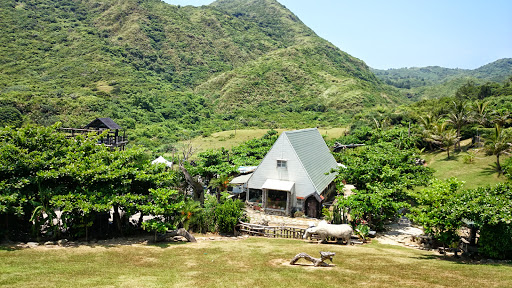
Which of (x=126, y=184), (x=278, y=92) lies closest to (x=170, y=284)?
(x=126, y=184)

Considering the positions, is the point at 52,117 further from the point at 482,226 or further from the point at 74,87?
the point at 482,226

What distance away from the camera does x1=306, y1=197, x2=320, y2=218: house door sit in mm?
25598

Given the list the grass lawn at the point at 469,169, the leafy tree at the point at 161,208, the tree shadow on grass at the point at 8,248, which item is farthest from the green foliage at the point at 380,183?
the tree shadow on grass at the point at 8,248

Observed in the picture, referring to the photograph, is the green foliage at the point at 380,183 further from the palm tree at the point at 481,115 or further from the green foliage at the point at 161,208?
the palm tree at the point at 481,115

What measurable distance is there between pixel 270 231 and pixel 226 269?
8216 millimetres

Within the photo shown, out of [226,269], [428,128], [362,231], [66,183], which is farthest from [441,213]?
[428,128]

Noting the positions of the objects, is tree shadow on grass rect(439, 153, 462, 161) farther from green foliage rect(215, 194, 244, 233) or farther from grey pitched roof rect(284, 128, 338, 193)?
green foliage rect(215, 194, 244, 233)

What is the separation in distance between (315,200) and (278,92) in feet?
308

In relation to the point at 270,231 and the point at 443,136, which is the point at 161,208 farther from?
the point at 443,136

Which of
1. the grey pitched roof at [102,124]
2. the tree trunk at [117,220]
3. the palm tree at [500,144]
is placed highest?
the grey pitched roof at [102,124]

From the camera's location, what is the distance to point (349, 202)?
19047 millimetres

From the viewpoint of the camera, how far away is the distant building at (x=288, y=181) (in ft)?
85.2

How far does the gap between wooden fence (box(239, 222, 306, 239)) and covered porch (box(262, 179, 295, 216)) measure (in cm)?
607

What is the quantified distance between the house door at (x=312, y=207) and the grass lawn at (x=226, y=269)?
10126 mm
